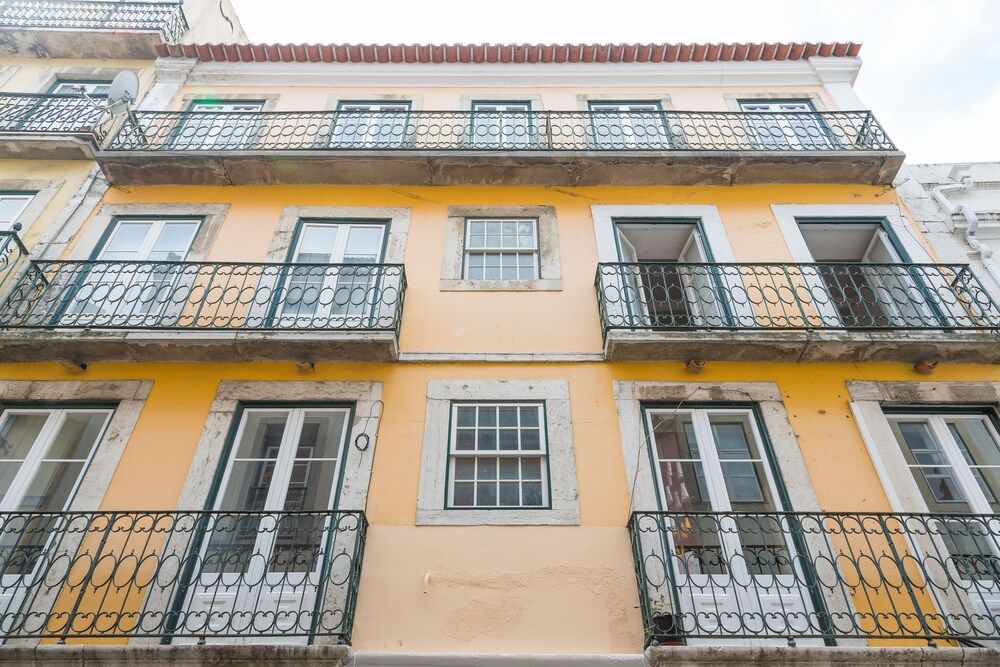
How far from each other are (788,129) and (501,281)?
18.2 ft

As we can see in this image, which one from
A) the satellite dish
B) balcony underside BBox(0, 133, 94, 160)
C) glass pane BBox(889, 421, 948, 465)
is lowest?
glass pane BBox(889, 421, 948, 465)

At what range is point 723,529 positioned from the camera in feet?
17.5

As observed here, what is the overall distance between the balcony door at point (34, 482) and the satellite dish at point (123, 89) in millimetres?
5460

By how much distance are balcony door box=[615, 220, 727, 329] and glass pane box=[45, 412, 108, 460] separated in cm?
586

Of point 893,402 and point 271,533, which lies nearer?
point 271,533

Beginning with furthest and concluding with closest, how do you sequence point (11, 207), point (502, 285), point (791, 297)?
point (11, 207)
point (502, 285)
point (791, 297)

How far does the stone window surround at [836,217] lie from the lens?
25.7 feet

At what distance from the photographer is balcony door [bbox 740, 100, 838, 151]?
356 inches

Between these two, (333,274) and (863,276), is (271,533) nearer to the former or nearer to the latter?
(333,274)

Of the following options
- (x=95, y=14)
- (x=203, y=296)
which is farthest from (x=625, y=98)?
(x=95, y=14)

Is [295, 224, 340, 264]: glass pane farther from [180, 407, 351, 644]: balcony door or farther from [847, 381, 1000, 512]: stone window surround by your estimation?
[847, 381, 1000, 512]: stone window surround

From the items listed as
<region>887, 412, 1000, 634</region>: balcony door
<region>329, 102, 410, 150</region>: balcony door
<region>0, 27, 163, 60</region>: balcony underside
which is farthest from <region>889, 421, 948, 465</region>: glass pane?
<region>0, 27, 163, 60</region>: balcony underside

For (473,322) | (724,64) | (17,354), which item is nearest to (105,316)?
(17,354)

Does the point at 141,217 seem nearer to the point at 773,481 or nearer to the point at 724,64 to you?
the point at 773,481
